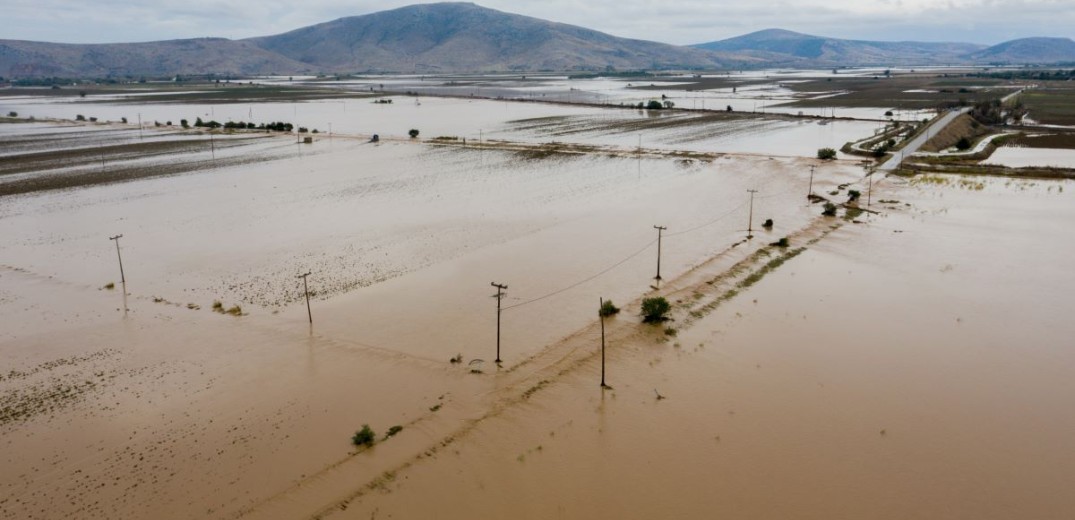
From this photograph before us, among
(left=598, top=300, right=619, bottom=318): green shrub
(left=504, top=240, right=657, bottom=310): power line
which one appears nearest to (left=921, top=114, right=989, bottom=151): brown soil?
(left=504, top=240, right=657, bottom=310): power line

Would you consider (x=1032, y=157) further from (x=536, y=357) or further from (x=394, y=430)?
(x=394, y=430)

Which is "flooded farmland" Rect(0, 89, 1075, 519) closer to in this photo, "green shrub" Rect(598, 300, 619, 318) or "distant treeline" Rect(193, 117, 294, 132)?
"green shrub" Rect(598, 300, 619, 318)

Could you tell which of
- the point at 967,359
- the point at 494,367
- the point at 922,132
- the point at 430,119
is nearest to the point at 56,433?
the point at 494,367

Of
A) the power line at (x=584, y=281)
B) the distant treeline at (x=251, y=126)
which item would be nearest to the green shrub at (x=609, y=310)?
the power line at (x=584, y=281)

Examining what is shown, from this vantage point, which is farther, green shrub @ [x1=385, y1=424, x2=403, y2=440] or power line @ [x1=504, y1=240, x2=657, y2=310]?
power line @ [x1=504, y1=240, x2=657, y2=310]

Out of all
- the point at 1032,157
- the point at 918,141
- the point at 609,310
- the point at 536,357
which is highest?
the point at 918,141

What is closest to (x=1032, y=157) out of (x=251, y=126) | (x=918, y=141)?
(x=918, y=141)

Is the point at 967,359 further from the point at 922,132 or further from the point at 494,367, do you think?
the point at 922,132
